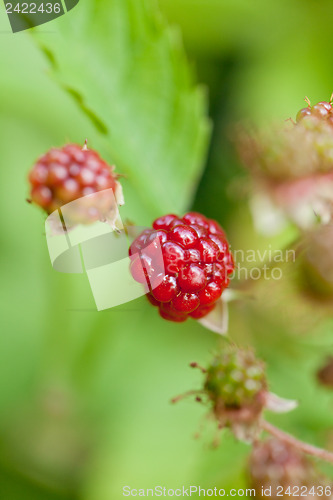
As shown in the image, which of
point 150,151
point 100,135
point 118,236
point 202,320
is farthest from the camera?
point 150,151

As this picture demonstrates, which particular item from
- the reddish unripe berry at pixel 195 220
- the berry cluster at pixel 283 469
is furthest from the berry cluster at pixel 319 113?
the berry cluster at pixel 283 469

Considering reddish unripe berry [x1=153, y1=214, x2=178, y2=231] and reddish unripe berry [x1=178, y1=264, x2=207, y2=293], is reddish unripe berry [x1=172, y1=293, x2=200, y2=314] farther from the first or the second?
reddish unripe berry [x1=153, y1=214, x2=178, y2=231]

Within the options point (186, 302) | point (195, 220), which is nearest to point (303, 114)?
point (195, 220)

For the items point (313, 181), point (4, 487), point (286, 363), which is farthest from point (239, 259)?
point (4, 487)

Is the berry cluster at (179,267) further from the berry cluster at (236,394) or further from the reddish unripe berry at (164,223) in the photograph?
the berry cluster at (236,394)

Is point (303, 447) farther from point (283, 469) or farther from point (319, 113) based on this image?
point (319, 113)

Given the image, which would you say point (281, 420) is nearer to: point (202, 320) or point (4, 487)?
point (202, 320)

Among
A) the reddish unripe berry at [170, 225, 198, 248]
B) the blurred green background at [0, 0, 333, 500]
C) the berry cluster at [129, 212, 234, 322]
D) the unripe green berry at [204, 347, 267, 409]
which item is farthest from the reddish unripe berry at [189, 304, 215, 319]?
the blurred green background at [0, 0, 333, 500]
